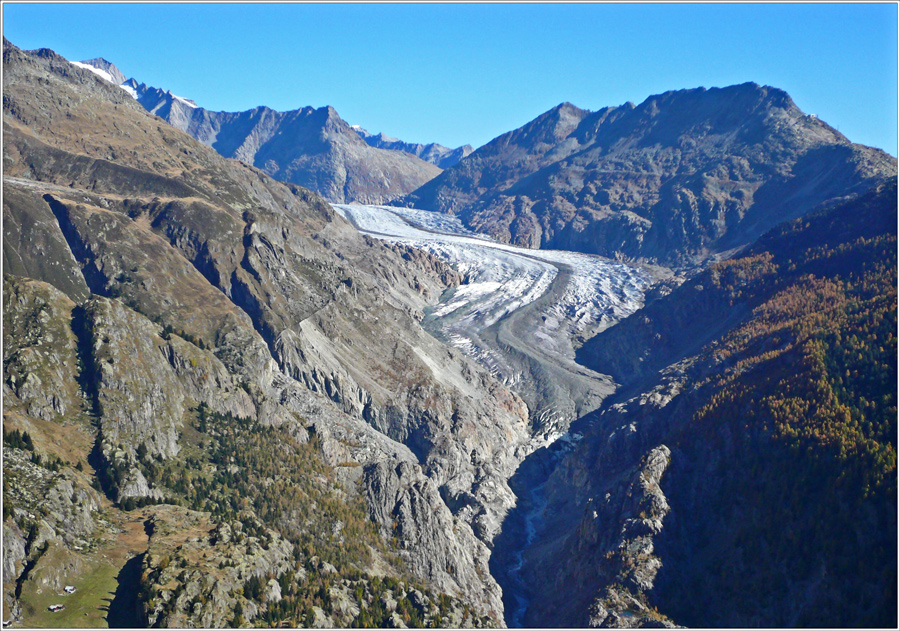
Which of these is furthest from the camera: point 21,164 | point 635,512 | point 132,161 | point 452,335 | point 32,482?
point 452,335

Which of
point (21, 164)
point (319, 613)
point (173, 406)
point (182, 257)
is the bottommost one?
point (319, 613)

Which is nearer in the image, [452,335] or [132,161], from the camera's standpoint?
[132,161]

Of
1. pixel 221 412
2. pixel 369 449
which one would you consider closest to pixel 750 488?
pixel 369 449

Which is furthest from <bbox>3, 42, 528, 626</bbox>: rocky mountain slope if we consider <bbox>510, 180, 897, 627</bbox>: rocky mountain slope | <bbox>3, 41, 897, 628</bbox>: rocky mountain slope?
<bbox>510, 180, 897, 627</bbox>: rocky mountain slope

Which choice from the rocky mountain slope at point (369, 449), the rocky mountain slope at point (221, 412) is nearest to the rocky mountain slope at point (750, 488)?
the rocky mountain slope at point (369, 449)

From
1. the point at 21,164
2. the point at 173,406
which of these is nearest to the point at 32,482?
the point at 173,406

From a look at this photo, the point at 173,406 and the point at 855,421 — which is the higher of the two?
the point at 855,421

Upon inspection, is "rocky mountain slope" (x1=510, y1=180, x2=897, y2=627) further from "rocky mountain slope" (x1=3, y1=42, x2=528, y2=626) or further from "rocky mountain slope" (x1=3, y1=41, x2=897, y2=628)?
"rocky mountain slope" (x1=3, y1=42, x2=528, y2=626)

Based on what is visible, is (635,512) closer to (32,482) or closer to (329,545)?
(329,545)
